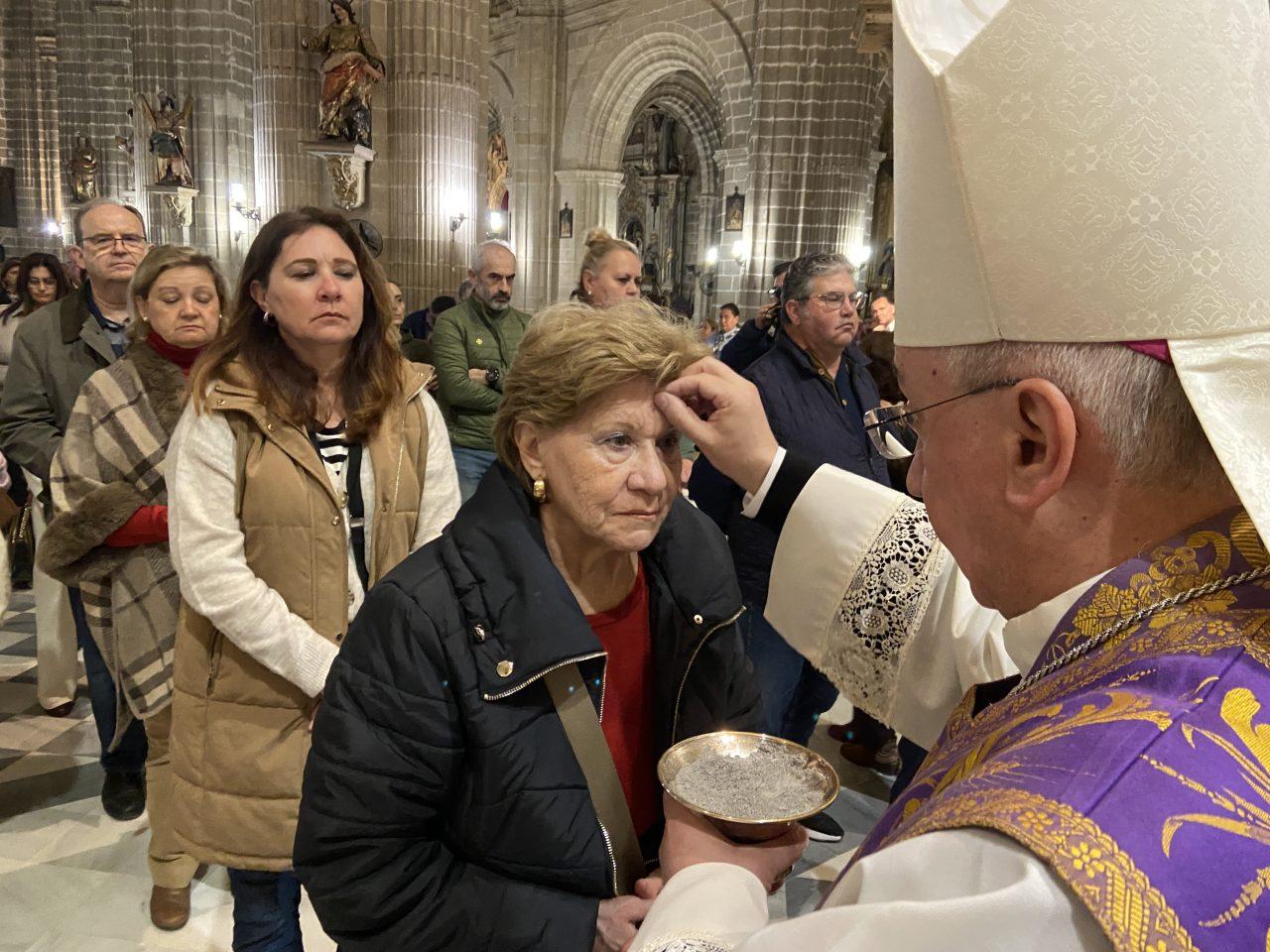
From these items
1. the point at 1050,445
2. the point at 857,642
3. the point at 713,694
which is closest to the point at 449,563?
the point at 713,694

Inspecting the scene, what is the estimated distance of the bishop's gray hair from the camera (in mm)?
687

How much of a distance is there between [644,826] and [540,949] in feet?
0.97

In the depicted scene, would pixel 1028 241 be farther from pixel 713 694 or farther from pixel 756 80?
pixel 756 80

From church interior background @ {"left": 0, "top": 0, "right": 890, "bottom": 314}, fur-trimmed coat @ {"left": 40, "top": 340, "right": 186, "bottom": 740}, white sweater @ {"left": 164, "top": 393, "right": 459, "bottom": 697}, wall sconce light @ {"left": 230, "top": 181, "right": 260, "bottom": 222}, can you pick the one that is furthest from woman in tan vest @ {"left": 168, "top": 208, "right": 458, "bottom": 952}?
wall sconce light @ {"left": 230, "top": 181, "right": 260, "bottom": 222}

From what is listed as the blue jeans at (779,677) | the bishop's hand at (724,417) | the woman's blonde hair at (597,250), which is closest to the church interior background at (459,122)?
the woman's blonde hair at (597,250)

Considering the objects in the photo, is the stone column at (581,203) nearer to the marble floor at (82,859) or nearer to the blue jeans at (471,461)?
the blue jeans at (471,461)

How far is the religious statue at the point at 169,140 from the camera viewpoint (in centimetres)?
1059

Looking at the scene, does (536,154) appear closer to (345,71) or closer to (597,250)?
(345,71)

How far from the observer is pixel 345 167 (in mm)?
9391

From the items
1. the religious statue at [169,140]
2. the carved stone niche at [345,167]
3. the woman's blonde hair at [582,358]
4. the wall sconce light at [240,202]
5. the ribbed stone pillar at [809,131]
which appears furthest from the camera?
the ribbed stone pillar at [809,131]

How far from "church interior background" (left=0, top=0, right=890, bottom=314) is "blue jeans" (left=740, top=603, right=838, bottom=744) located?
5.06 m

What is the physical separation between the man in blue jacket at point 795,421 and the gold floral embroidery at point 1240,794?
2.40 meters

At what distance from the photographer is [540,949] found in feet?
4.14

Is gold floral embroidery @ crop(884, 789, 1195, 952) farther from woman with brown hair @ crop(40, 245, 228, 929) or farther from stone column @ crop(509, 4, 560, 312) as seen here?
stone column @ crop(509, 4, 560, 312)
